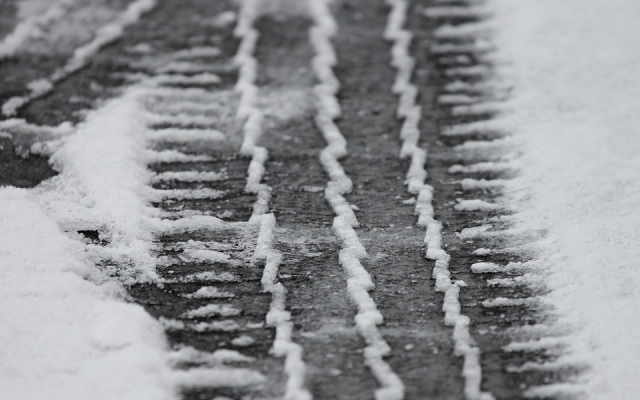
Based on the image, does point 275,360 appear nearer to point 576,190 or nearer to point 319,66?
point 576,190

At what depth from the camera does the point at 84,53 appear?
9.29ft

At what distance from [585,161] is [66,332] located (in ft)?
4.81

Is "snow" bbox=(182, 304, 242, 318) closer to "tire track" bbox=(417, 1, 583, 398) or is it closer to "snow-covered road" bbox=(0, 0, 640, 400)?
"snow-covered road" bbox=(0, 0, 640, 400)

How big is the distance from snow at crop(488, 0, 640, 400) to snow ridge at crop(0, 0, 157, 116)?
1494 mm

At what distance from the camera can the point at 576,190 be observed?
6.77ft

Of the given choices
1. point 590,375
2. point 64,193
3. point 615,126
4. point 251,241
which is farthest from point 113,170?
point 615,126

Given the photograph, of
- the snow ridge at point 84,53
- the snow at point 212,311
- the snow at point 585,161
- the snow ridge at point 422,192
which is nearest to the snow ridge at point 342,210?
the snow ridge at point 422,192

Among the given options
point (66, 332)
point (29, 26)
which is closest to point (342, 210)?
point (66, 332)

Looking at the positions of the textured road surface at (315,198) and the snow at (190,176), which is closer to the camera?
the textured road surface at (315,198)

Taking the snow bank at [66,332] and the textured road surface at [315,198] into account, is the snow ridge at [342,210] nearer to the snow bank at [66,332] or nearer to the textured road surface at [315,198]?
the textured road surface at [315,198]

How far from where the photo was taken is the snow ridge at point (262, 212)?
1538 millimetres

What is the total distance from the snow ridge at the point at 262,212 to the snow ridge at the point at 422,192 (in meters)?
0.34

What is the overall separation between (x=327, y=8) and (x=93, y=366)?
2211mm

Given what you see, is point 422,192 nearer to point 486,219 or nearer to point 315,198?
point 486,219
